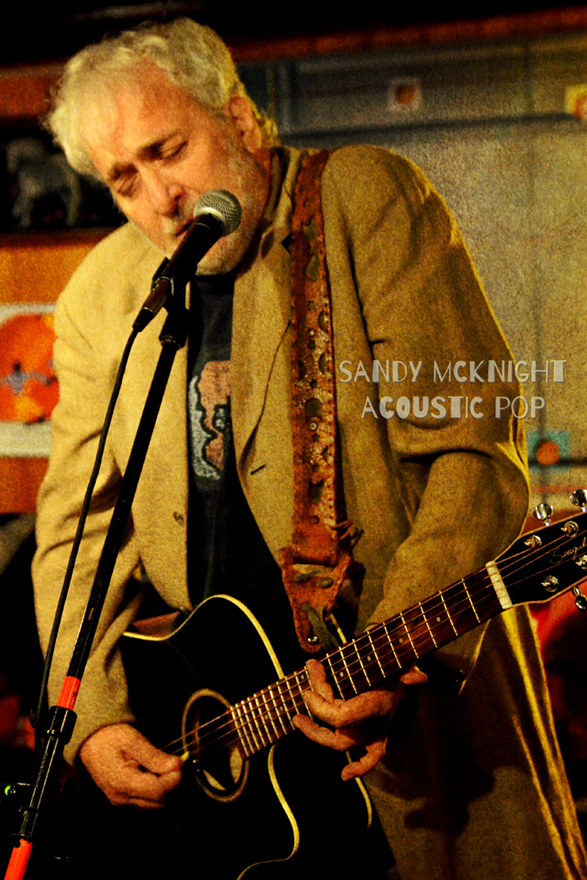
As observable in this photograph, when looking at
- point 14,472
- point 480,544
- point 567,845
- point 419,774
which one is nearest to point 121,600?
point 14,472

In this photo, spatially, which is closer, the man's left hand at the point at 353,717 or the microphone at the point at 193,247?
the microphone at the point at 193,247

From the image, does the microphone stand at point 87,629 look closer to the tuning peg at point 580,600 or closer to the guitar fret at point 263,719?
the guitar fret at point 263,719

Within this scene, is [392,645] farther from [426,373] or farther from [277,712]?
[426,373]

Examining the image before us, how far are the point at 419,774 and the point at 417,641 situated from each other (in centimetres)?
36

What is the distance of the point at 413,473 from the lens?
1419 mm

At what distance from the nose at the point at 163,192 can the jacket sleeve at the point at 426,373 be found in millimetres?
307

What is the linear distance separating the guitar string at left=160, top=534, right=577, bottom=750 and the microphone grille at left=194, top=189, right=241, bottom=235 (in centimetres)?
70

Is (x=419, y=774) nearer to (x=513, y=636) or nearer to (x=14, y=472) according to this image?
(x=513, y=636)

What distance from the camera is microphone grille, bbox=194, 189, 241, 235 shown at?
114 centimetres

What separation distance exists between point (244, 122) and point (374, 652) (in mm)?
1171

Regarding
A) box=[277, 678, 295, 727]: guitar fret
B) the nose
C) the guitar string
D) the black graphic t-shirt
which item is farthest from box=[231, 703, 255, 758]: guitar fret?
the nose

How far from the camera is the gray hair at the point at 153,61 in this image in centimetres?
155

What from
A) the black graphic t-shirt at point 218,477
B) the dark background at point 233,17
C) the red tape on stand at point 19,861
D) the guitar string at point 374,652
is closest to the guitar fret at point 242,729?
the guitar string at point 374,652

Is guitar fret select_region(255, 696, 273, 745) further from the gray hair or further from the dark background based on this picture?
the dark background
